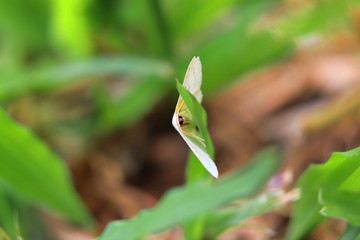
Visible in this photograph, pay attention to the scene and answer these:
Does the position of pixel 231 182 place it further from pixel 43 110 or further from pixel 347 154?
pixel 43 110

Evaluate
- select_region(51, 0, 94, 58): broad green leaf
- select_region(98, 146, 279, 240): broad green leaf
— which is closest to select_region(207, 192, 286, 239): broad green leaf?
select_region(98, 146, 279, 240): broad green leaf

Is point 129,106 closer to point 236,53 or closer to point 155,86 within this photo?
point 155,86

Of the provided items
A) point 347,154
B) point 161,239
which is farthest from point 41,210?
point 347,154

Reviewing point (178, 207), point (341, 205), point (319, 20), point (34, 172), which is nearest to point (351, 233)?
point (341, 205)

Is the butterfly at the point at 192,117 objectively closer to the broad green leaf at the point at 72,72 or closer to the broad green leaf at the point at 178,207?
the broad green leaf at the point at 178,207

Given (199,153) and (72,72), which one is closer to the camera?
(199,153)

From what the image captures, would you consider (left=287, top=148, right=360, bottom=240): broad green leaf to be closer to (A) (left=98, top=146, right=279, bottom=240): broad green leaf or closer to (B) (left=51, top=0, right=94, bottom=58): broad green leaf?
(A) (left=98, top=146, right=279, bottom=240): broad green leaf

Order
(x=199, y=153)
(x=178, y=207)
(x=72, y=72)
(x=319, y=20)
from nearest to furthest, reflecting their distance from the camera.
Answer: (x=199, y=153)
(x=178, y=207)
(x=72, y=72)
(x=319, y=20)

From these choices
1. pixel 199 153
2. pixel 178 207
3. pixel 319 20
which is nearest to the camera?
pixel 199 153
